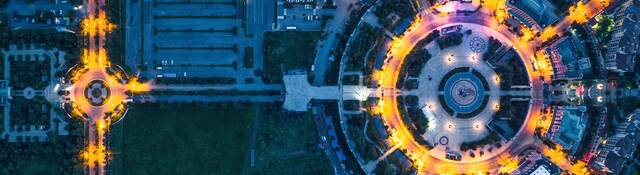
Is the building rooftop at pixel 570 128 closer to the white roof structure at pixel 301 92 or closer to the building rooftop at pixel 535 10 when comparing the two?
the building rooftop at pixel 535 10

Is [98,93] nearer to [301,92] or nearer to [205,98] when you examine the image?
[205,98]

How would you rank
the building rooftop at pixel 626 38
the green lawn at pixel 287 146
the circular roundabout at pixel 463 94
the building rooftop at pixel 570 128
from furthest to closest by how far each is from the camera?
the circular roundabout at pixel 463 94, the green lawn at pixel 287 146, the building rooftop at pixel 570 128, the building rooftop at pixel 626 38

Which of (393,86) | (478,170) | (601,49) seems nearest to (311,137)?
(393,86)

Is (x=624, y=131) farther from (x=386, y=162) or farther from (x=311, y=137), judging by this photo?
(x=311, y=137)

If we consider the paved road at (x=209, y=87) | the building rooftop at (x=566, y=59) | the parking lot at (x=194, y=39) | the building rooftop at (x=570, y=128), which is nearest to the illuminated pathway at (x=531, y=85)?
the building rooftop at (x=566, y=59)

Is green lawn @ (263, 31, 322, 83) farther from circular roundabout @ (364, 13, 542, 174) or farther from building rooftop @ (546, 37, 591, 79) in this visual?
building rooftop @ (546, 37, 591, 79)

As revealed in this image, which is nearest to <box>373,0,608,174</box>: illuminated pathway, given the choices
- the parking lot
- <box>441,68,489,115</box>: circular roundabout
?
<box>441,68,489,115</box>: circular roundabout

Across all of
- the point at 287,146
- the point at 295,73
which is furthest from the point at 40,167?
the point at 295,73
